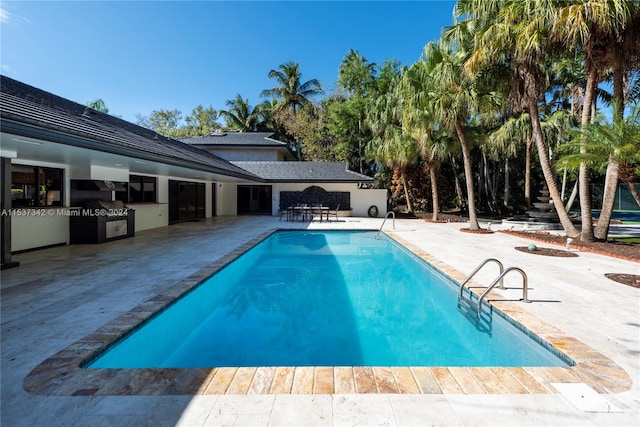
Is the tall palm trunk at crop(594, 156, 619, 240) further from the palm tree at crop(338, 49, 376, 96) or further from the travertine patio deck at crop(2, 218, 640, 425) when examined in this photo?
the palm tree at crop(338, 49, 376, 96)

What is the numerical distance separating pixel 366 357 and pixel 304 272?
4074mm

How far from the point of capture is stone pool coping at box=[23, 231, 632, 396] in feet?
8.41

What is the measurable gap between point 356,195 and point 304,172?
4.09 m

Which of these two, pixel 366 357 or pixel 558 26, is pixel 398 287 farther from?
pixel 558 26

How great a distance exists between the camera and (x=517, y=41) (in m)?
9.42

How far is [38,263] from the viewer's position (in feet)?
22.7

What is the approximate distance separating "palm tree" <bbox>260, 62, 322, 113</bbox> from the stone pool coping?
107ft

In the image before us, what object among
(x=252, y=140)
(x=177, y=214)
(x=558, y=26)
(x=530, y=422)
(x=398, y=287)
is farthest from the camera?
(x=252, y=140)

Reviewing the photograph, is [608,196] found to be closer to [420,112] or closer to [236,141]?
[420,112]

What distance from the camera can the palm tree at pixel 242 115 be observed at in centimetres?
3603

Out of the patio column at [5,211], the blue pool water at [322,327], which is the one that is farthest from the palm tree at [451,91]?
the patio column at [5,211]

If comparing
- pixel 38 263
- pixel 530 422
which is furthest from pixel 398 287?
pixel 38 263

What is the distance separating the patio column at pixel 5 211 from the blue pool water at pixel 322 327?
4.60 metres

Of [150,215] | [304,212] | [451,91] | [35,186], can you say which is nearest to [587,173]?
[451,91]
